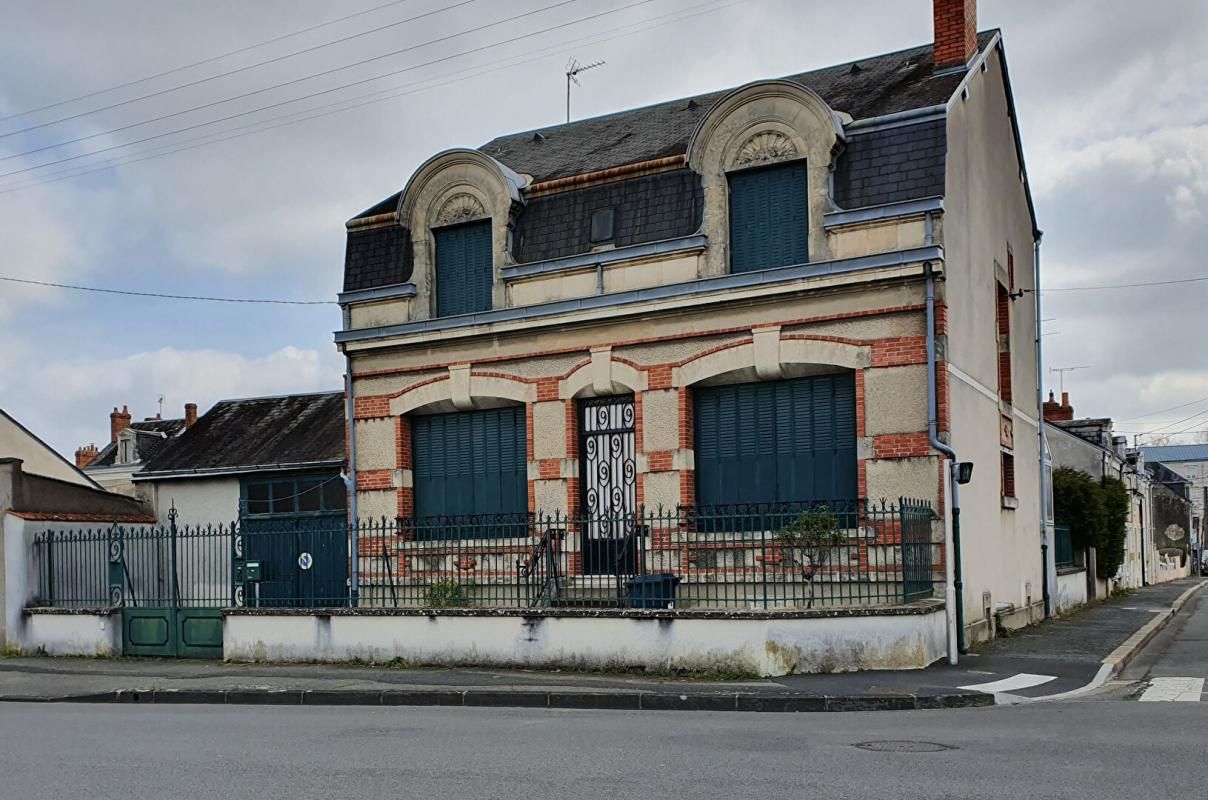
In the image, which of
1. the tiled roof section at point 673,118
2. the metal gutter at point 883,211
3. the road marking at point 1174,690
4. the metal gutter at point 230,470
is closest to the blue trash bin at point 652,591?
the metal gutter at point 883,211

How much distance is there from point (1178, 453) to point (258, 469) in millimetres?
107861

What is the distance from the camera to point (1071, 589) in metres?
25.2

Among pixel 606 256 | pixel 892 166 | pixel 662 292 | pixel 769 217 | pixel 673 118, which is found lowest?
pixel 662 292

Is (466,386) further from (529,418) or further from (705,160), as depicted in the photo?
(705,160)

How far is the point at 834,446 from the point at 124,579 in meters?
10.7

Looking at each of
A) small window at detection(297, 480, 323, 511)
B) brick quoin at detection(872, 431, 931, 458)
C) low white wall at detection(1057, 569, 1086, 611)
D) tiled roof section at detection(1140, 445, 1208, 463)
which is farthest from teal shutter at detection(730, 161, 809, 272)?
tiled roof section at detection(1140, 445, 1208, 463)

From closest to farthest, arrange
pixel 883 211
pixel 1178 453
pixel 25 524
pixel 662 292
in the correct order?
pixel 883 211
pixel 662 292
pixel 25 524
pixel 1178 453

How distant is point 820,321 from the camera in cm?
1590

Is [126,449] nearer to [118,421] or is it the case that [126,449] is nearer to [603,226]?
[118,421]

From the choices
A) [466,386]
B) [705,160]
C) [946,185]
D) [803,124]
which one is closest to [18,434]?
[466,386]

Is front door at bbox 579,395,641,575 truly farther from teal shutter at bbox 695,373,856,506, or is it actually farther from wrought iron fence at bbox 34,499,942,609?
teal shutter at bbox 695,373,856,506

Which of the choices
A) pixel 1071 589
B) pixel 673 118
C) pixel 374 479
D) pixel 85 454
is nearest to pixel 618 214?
pixel 673 118

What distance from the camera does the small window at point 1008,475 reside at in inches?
787

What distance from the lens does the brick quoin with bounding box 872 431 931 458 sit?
600 inches
